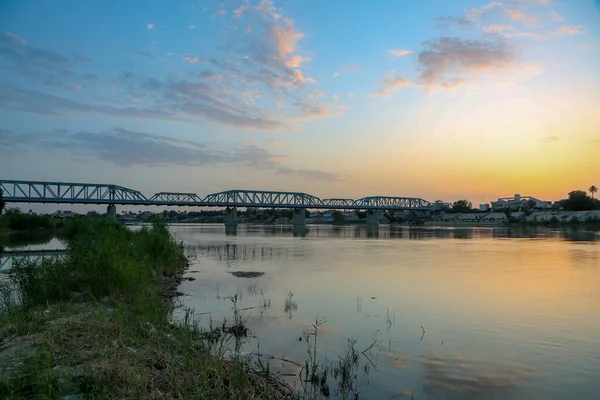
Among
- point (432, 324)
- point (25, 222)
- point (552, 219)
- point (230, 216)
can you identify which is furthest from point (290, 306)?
point (230, 216)

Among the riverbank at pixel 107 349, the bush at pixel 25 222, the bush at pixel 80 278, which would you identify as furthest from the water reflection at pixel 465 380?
the bush at pixel 25 222

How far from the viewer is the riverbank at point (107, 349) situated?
597 cm

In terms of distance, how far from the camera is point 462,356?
31.8 ft

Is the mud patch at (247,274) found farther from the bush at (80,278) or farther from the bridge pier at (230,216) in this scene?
the bridge pier at (230,216)

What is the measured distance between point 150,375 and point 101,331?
2538mm

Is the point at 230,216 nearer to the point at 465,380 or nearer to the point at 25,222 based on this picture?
the point at 25,222

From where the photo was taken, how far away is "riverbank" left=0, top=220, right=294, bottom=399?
597cm

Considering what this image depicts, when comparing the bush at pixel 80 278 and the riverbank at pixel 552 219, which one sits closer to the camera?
the bush at pixel 80 278

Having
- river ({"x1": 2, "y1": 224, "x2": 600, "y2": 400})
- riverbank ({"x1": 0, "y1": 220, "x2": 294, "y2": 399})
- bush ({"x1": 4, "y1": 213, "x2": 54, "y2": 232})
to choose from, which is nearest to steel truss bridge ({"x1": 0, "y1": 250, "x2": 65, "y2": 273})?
riverbank ({"x1": 0, "y1": 220, "x2": 294, "y2": 399})

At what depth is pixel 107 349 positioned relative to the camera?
23.7 feet

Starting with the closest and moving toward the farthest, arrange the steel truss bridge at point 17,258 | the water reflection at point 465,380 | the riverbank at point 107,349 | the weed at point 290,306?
the riverbank at point 107,349
the water reflection at point 465,380
the steel truss bridge at point 17,258
the weed at point 290,306

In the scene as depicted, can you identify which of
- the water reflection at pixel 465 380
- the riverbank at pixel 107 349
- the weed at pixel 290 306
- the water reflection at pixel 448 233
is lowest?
the water reflection at pixel 448 233

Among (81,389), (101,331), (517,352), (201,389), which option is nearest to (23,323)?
(101,331)

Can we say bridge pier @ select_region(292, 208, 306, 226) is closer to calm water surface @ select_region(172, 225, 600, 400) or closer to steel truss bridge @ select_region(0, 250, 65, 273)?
steel truss bridge @ select_region(0, 250, 65, 273)
